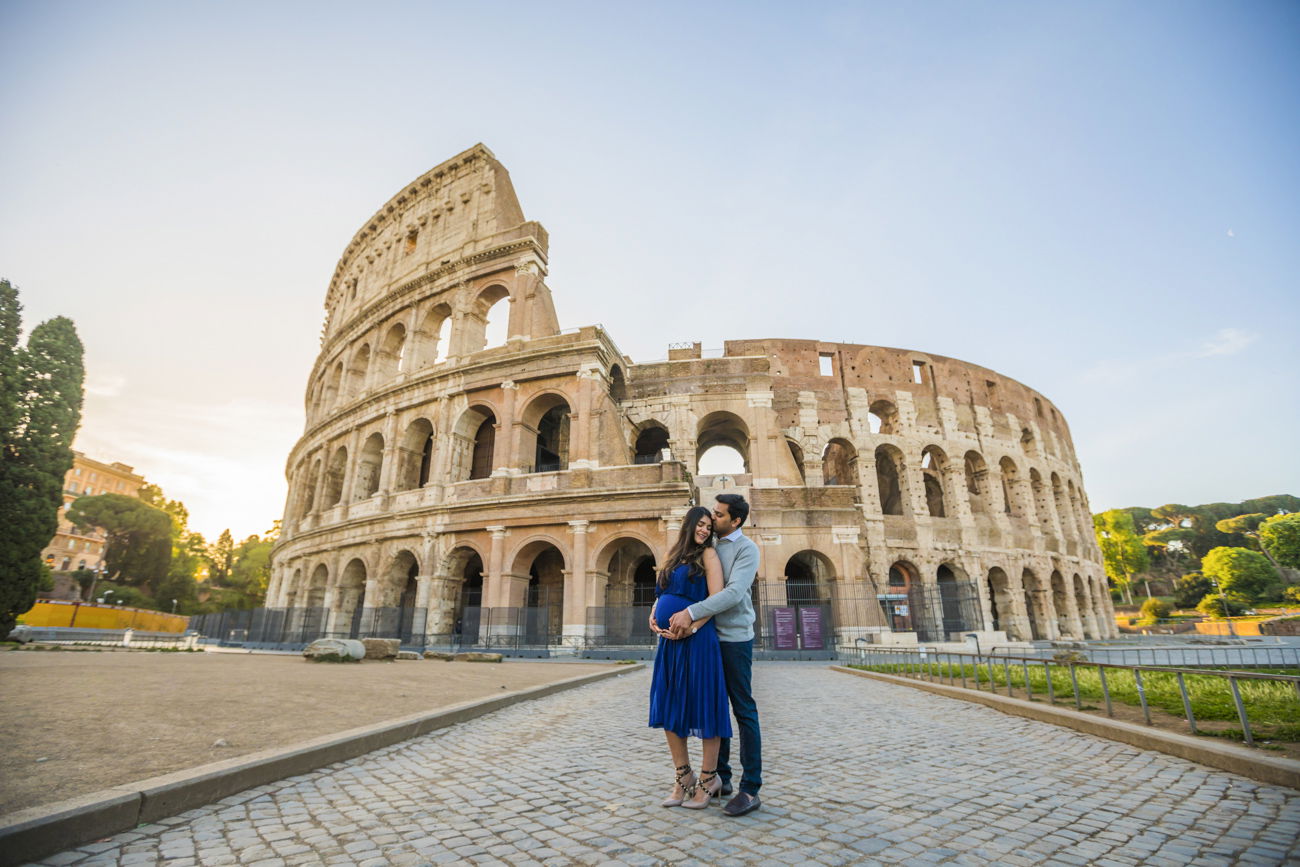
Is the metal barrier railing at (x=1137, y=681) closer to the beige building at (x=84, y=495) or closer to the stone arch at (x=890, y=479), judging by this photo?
Result: the stone arch at (x=890, y=479)

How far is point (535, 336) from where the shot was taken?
63.0 feet

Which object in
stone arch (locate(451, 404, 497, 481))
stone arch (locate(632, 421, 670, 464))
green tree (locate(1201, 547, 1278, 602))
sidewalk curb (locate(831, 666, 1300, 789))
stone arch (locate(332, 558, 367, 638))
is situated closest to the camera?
sidewalk curb (locate(831, 666, 1300, 789))

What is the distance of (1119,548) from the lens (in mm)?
49000

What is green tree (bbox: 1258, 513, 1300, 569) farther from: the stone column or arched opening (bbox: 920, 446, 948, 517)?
the stone column

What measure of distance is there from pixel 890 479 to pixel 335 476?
25.1 metres

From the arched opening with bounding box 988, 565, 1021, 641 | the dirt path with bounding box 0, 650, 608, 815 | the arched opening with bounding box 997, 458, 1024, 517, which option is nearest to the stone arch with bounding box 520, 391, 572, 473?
the dirt path with bounding box 0, 650, 608, 815

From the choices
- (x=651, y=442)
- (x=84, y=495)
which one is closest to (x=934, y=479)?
(x=651, y=442)

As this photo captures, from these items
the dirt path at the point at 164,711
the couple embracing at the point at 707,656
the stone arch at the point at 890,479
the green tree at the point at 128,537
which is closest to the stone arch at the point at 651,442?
the stone arch at the point at 890,479

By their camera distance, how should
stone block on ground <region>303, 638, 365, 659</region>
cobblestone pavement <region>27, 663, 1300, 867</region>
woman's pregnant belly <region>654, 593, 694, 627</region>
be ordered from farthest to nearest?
stone block on ground <region>303, 638, 365, 659</region> < woman's pregnant belly <region>654, 593, 694, 627</region> < cobblestone pavement <region>27, 663, 1300, 867</region>

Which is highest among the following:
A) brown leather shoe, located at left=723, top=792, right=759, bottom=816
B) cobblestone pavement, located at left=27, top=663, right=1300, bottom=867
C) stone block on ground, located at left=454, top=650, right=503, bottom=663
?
brown leather shoe, located at left=723, top=792, right=759, bottom=816

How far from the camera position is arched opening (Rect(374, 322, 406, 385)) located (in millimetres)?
23000

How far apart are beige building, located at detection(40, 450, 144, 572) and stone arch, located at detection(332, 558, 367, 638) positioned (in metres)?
37.3

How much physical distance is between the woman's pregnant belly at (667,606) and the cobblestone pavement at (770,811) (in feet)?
2.98

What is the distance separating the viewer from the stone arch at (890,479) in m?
24.6
